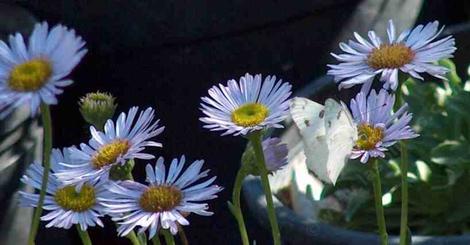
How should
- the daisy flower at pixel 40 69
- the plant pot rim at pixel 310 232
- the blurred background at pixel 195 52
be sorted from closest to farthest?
the daisy flower at pixel 40 69, the plant pot rim at pixel 310 232, the blurred background at pixel 195 52

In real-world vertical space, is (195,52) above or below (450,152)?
above

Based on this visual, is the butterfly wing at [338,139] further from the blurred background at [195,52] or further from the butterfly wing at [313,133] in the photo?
the blurred background at [195,52]

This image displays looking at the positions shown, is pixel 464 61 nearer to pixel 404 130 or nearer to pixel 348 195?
pixel 348 195

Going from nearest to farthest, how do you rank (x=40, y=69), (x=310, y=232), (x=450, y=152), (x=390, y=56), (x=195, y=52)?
1. (x=40, y=69)
2. (x=390, y=56)
3. (x=310, y=232)
4. (x=450, y=152)
5. (x=195, y=52)

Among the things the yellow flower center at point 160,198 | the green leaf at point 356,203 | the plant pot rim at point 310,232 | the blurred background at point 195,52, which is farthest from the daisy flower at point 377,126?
the blurred background at point 195,52

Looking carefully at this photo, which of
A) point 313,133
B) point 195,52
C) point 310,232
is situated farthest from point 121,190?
point 195,52

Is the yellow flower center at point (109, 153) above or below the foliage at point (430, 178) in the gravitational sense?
below

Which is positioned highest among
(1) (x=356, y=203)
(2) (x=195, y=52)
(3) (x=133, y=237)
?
(2) (x=195, y=52)

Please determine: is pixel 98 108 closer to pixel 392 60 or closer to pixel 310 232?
pixel 392 60

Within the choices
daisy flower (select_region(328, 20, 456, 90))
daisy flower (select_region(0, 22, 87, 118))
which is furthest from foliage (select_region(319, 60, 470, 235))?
daisy flower (select_region(0, 22, 87, 118))

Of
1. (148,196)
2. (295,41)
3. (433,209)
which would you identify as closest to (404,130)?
(148,196)
